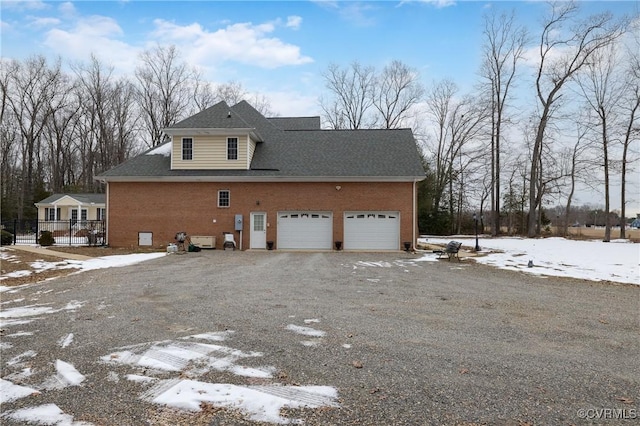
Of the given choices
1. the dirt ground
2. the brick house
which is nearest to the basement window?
the brick house

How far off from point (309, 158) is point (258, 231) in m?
4.62

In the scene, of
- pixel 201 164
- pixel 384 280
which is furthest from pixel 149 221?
pixel 384 280

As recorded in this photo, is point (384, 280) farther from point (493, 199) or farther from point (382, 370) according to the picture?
point (493, 199)

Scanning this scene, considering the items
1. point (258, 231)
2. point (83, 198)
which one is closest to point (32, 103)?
point (83, 198)

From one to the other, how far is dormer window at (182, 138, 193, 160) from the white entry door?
4.42m

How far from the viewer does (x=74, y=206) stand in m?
35.5

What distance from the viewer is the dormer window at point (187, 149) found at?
832 inches

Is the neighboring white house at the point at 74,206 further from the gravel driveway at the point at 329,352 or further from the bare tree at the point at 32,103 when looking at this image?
the gravel driveway at the point at 329,352

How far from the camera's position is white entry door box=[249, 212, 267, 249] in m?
20.6

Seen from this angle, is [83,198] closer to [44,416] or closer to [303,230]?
[303,230]

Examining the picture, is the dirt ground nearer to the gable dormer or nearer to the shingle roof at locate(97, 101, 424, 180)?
the shingle roof at locate(97, 101, 424, 180)

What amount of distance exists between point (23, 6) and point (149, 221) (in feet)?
35.7

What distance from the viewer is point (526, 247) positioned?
21531 mm

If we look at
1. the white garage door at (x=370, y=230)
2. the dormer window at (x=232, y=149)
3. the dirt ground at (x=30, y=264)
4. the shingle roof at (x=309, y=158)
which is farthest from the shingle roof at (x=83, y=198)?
the white garage door at (x=370, y=230)
